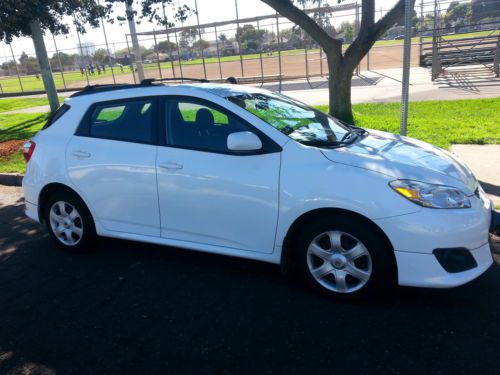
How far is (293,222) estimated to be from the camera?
11.4 ft

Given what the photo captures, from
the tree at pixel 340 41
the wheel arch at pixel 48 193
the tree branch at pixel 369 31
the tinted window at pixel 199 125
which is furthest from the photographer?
the tree at pixel 340 41

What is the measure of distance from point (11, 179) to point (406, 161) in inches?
279

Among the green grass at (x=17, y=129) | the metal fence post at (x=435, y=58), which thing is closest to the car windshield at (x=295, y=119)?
the green grass at (x=17, y=129)

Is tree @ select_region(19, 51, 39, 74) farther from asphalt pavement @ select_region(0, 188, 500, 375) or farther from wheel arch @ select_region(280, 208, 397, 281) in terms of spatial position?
wheel arch @ select_region(280, 208, 397, 281)

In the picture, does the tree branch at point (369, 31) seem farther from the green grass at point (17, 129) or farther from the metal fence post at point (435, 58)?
the metal fence post at point (435, 58)

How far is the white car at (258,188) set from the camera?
3.18m

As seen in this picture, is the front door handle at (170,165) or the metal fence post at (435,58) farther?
the metal fence post at (435,58)

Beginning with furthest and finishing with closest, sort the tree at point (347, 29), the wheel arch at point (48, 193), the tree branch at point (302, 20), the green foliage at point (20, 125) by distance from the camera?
the tree at point (347, 29) < the green foliage at point (20, 125) < the tree branch at point (302, 20) < the wheel arch at point (48, 193)

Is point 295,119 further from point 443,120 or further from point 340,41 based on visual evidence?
point 443,120

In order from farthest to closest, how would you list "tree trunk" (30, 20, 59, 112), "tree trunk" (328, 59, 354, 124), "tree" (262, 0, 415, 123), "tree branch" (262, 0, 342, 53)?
"tree trunk" (30, 20, 59, 112) < "tree trunk" (328, 59, 354, 124) < "tree branch" (262, 0, 342, 53) < "tree" (262, 0, 415, 123)

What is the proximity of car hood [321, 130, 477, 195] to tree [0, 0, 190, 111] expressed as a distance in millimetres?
7549

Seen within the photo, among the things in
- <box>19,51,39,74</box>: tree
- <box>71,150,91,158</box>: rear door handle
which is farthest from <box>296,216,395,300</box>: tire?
<box>19,51,39,74</box>: tree

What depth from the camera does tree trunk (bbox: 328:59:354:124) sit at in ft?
30.2

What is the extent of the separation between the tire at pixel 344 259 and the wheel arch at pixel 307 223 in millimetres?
20
